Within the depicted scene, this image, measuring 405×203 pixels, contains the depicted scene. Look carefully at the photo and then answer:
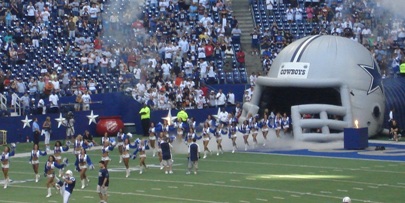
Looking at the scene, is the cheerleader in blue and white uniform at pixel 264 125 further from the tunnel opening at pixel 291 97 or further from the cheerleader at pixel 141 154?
the cheerleader at pixel 141 154

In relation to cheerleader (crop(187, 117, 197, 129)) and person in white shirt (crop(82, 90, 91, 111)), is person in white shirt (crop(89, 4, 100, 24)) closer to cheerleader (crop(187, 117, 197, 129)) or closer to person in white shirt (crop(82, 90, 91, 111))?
person in white shirt (crop(82, 90, 91, 111))

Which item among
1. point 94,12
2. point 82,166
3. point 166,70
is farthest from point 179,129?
point 94,12

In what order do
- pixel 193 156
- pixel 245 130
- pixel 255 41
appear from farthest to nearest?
1. pixel 255 41
2. pixel 245 130
3. pixel 193 156

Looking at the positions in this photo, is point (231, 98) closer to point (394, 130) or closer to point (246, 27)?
point (246, 27)

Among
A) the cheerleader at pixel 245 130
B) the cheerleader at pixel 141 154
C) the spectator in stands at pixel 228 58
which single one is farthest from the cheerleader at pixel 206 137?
the spectator in stands at pixel 228 58

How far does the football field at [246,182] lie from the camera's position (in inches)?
1199

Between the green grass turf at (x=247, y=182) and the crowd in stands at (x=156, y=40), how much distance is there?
26.7ft

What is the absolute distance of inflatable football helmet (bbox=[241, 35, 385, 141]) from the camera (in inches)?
1645

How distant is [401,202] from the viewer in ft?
95.0

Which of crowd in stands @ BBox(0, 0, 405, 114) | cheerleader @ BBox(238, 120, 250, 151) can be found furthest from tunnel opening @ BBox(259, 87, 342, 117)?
crowd in stands @ BBox(0, 0, 405, 114)

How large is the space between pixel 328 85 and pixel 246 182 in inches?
376

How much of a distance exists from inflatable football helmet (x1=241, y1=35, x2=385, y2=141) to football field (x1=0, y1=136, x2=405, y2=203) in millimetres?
2540

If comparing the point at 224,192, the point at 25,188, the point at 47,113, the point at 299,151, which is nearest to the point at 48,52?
the point at 47,113

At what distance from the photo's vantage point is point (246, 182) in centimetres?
3316
